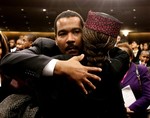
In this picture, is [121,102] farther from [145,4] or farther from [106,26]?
[145,4]

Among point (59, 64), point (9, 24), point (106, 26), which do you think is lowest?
point (9, 24)

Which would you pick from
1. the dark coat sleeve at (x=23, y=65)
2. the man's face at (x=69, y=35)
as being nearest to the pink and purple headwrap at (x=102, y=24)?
the man's face at (x=69, y=35)

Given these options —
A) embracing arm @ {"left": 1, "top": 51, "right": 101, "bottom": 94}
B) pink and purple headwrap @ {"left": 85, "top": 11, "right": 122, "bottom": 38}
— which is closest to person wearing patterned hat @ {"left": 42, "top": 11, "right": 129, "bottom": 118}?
pink and purple headwrap @ {"left": 85, "top": 11, "right": 122, "bottom": 38}

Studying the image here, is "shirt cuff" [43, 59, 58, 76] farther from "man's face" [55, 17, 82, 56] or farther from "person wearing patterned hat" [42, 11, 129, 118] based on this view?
"man's face" [55, 17, 82, 56]

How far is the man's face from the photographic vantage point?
121 cm

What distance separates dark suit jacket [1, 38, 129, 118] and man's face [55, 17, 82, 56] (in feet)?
0.37

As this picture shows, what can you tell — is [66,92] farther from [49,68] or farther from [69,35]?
[69,35]

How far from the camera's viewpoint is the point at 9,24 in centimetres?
1576

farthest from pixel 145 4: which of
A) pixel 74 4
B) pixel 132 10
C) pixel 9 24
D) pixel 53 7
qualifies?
pixel 9 24

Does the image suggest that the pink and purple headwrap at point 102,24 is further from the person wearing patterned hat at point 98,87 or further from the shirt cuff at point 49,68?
the shirt cuff at point 49,68

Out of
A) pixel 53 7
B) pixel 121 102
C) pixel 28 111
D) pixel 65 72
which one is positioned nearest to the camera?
pixel 65 72

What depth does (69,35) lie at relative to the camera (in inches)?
48.3

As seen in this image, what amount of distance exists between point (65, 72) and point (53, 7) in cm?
1096

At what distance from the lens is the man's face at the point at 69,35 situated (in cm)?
121
